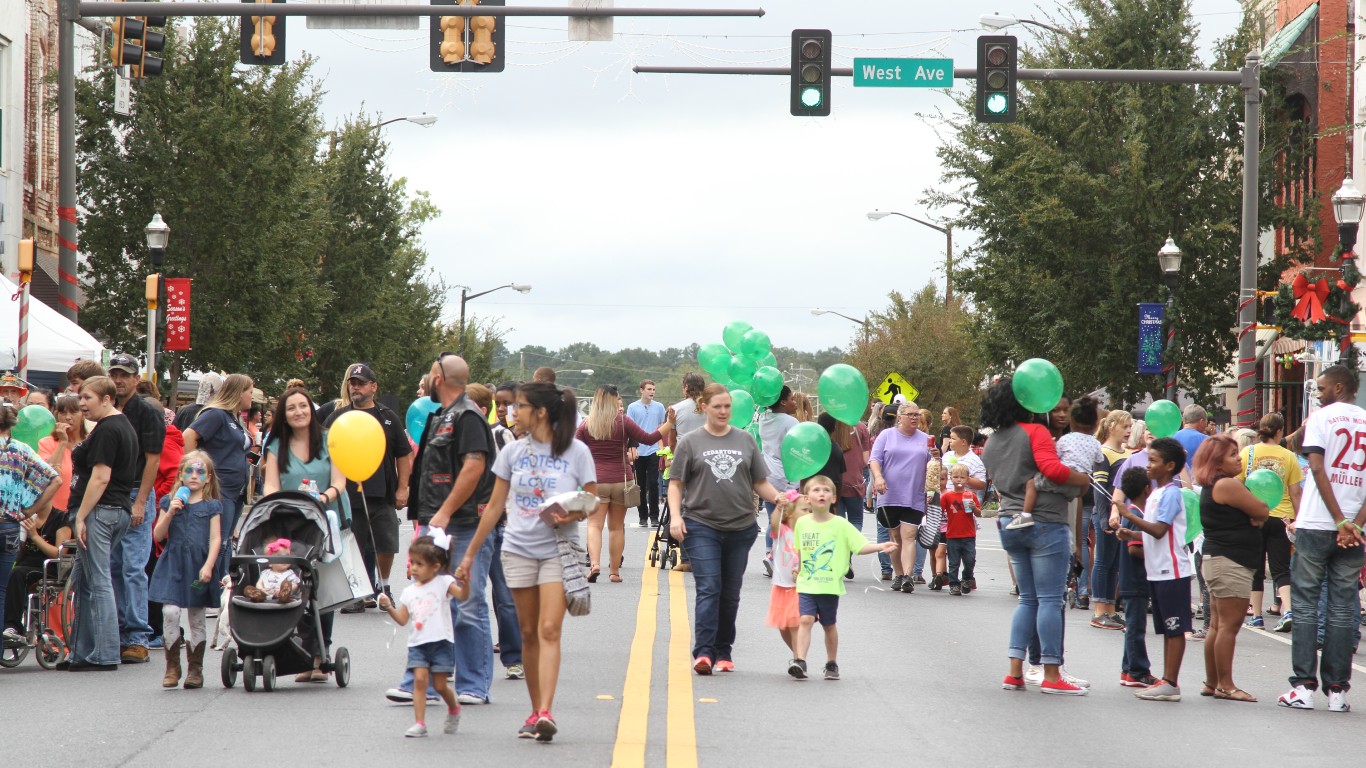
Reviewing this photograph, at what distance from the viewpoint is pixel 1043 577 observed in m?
10.2

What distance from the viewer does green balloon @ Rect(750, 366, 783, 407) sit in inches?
574

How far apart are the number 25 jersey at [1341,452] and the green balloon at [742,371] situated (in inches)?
285

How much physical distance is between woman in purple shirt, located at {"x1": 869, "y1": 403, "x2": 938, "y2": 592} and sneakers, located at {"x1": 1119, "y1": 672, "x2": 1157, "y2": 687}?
221 inches

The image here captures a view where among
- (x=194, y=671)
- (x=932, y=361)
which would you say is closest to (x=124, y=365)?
(x=194, y=671)

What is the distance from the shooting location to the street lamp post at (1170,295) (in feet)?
87.7

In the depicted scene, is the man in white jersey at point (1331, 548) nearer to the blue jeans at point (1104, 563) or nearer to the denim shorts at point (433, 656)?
the blue jeans at point (1104, 563)

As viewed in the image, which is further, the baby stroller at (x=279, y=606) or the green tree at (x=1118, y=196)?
the green tree at (x=1118, y=196)

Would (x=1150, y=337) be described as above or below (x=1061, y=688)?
above

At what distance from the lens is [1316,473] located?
1006 cm

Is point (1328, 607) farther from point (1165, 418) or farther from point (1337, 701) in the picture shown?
point (1165, 418)

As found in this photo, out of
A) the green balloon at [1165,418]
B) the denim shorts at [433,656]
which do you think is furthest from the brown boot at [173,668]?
the green balloon at [1165,418]

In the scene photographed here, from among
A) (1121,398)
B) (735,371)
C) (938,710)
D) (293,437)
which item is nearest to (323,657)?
(293,437)

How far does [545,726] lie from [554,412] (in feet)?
5.02

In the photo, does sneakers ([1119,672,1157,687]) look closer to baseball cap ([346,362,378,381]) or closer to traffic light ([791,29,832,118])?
baseball cap ([346,362,378,381])
